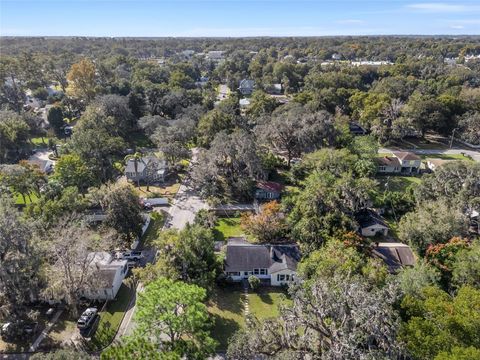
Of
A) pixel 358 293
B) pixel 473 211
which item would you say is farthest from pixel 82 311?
pixel 473 211

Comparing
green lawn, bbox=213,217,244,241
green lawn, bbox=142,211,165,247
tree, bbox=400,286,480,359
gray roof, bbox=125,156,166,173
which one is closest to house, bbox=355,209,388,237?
green lawn, bbox=213,217,244,241

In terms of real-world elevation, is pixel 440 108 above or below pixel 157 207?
above

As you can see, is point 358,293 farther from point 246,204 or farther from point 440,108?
point 440,108

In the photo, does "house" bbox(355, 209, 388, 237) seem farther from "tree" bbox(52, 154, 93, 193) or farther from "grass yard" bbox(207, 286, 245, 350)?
"tree" bbox(52, 154, 93, 193)

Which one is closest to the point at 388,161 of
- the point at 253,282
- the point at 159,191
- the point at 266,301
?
the point at 159,191

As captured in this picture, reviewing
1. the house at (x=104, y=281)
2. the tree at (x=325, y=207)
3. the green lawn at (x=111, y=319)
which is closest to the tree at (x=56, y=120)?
the house at (x=104, y=281)

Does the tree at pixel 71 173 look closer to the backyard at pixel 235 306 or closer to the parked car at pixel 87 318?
the parked car at pixel 87 318
